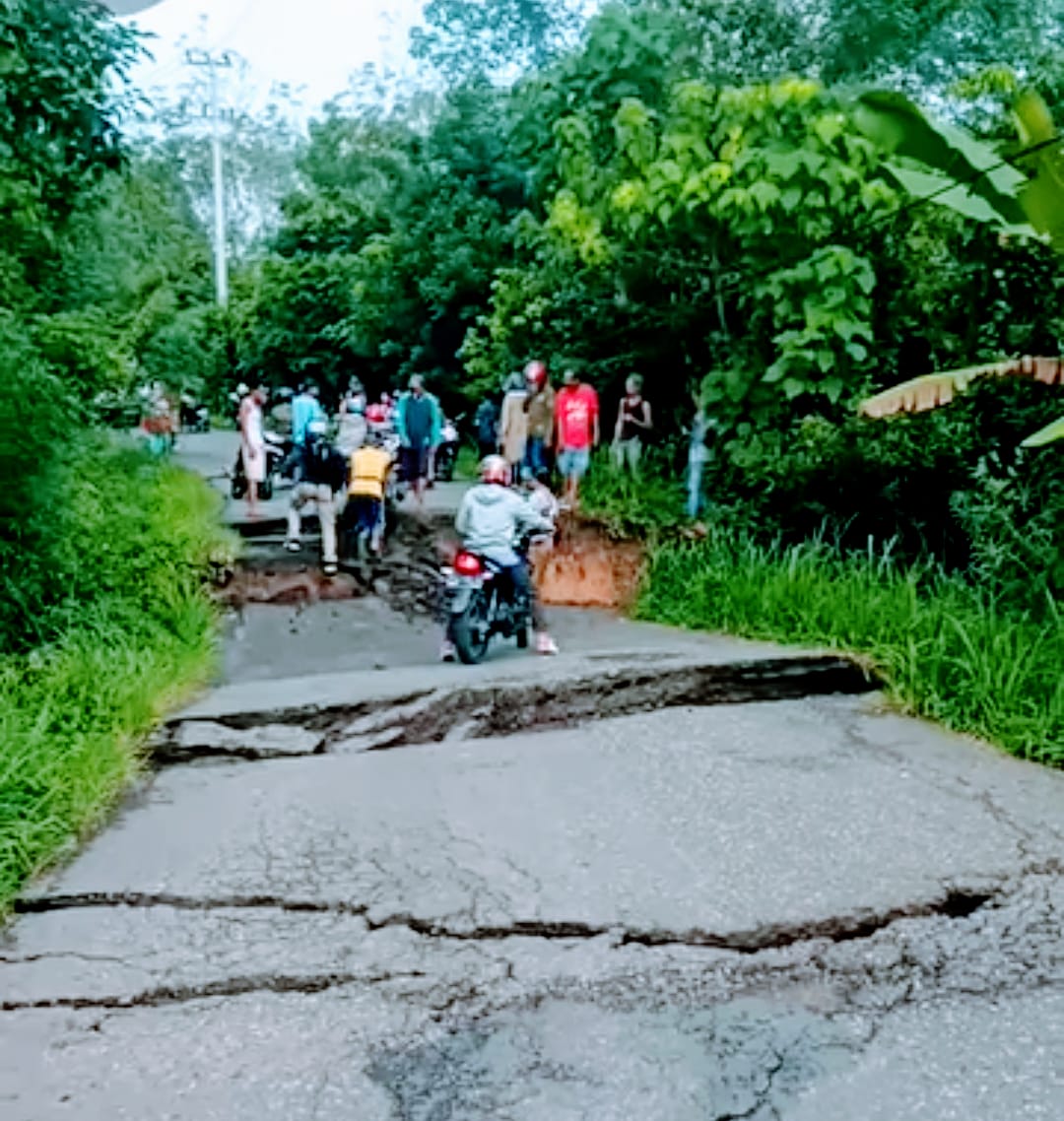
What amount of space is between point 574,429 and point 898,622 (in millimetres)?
5056

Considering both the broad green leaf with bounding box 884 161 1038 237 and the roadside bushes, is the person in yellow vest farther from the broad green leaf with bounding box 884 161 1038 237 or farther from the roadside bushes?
the broad green leaf with bounding box 884 161 1038 237

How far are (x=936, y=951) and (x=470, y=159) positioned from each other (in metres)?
17.4

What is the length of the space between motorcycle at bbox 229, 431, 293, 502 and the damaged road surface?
340 inches

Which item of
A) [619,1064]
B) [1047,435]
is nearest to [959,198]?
[1047,435]

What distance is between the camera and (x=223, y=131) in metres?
45.9

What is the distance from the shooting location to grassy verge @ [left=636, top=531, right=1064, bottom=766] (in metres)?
6.71

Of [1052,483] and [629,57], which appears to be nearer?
[1052,483]

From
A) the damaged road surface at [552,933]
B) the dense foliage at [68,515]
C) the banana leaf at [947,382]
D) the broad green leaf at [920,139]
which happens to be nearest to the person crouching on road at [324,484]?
the dense foliage at [68,515]

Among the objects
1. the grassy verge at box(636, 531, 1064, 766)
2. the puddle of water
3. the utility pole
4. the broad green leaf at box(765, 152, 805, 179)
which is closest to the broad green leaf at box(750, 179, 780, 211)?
the broad green leaf at box(765, 152, 805, 179)

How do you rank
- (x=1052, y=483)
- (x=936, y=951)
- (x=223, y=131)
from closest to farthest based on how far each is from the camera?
1. (x=936, y=951)
2. (x=1052, y=483)
3. (x=223, y=131)

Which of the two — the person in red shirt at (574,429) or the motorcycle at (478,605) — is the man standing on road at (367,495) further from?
the motorcycle at (478,605)

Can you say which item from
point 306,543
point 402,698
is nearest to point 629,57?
point 306,543

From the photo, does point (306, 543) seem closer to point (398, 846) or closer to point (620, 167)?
point (620, 167)

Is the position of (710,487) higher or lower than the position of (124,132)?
lower
